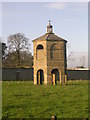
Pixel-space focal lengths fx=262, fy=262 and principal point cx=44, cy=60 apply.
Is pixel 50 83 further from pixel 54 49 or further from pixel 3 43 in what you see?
pixel 3 43

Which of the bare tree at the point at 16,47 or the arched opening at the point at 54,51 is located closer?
the arched opening at the point at 54,51

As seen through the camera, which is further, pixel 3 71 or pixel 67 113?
pixel 3 71

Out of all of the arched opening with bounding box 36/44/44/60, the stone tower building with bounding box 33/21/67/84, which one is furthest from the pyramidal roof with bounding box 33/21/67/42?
the arched opening with bounding box 36/44/44/60

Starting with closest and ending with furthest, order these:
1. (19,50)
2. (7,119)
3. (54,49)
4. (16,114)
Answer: (7,119) → (16,114) → (54,49) → (19,50)

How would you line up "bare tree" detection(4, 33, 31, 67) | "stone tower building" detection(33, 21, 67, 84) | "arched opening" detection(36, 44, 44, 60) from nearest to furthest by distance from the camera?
1. "stone tower building" detection(33, 21, 67, 84)
2. "arched opening" detection(36, 44, 44, 60)
3. "bare tree" detection(4, 33, 31, 67)

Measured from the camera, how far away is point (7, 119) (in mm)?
10422

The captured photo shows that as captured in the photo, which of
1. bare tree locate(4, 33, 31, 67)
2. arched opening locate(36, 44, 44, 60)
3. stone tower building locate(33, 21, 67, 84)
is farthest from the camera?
bare tree locate(4, 33, 31, 67)

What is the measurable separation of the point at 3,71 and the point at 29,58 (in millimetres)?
13824

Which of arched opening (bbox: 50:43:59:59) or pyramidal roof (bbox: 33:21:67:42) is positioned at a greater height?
pyramidal roof (bbox: 33:21:67:42)

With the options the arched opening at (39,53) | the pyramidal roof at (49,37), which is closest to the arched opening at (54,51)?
the pyramidal roof at (49,37)

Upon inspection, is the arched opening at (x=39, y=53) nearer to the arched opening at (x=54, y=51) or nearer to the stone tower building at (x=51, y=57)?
the stone tower building at (x=51, y=57)

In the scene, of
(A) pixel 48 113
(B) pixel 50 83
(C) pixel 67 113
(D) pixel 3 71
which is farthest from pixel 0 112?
(D) pixel 3 71

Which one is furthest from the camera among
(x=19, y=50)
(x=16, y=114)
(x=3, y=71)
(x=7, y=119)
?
(x=19, y=50)

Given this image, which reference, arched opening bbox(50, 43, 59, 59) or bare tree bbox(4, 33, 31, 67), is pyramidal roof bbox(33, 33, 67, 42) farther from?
bare tree bbox(4, 33, 31, 67)
